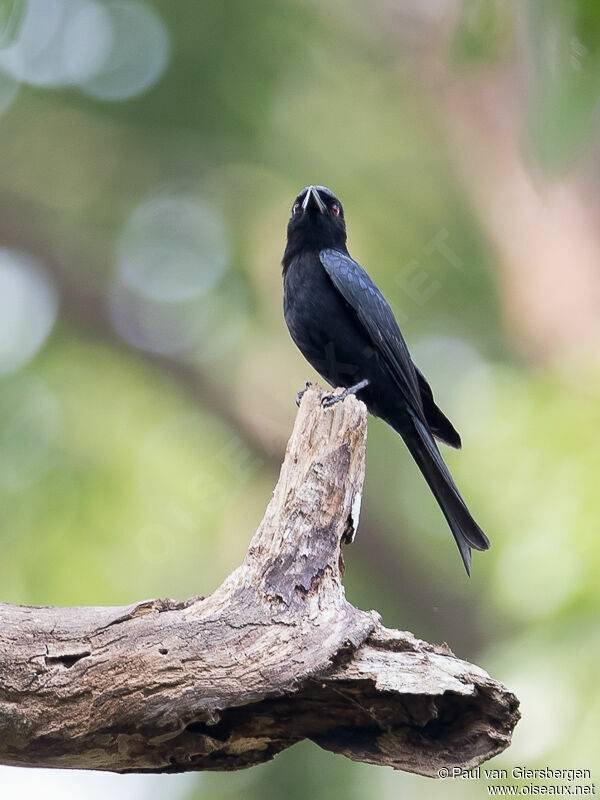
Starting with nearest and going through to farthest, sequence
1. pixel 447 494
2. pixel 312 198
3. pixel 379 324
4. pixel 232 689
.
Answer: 1. pixel 232 689
2. pixel 447 494
3. pixel 379 324
4. pixel 312 198

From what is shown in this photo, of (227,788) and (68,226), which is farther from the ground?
(68,226)

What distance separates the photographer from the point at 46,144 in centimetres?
775

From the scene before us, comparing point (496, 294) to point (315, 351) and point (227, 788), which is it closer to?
point (315, 351)

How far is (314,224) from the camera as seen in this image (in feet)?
16.7

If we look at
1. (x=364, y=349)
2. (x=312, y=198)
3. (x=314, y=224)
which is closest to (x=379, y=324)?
(x=364, y=349)

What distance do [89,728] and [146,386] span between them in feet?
15.6

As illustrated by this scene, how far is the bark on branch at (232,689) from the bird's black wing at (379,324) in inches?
72.3

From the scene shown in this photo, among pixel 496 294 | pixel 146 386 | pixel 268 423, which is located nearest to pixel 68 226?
pixel 146 386

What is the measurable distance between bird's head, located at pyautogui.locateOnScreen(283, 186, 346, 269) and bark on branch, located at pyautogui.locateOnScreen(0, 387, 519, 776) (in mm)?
2578

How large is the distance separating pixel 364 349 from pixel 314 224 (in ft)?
2.82

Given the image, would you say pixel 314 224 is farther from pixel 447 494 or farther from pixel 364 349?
pixel 447 494

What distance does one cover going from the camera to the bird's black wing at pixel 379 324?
4.60 metres

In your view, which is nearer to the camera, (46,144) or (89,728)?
(89,728)

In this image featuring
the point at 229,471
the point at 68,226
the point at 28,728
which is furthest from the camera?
the point at 68,226
